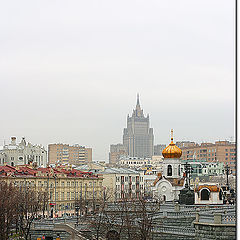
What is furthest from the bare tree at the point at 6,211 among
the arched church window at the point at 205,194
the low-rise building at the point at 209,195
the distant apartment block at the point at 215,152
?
the distant apartment block at the point at 215,152

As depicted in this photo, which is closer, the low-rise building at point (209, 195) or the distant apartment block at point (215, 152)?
the low-rise building at point (209, 195)

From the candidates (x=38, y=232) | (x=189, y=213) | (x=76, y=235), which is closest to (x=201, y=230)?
(x=189, y=213)

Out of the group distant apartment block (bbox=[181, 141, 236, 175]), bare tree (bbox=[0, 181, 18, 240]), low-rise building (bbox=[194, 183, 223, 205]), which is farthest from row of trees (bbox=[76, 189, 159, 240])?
distant apartment block (bbox=[181, 141, 236, 175])

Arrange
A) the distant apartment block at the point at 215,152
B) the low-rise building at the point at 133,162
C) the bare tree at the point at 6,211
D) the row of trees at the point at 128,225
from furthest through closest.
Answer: the low-rise building at the point at 133,162 < the distant apartment block at the point at 215,152 < the bare tree at the point at 6,211 < the row of trees at the point at 128,225

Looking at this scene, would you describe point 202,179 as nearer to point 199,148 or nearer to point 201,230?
point 199,148

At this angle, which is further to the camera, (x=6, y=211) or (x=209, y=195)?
(x=209, y=195)

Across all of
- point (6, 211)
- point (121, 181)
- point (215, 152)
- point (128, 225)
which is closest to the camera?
point (128, 225)

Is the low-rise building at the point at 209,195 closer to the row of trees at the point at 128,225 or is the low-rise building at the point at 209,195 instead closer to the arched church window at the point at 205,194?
the arched church window at the point at 205,194

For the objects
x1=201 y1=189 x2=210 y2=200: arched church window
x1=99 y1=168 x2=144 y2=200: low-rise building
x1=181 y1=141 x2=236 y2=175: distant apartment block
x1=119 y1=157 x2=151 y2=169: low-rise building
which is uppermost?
x1=181 y1=141 x2=236 y2=175: distant apartment block

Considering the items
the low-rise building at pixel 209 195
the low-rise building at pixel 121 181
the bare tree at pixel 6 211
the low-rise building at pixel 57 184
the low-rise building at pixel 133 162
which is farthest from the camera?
the low-rise building at pixel 133 162

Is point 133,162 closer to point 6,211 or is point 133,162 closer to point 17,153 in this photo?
point 17,153

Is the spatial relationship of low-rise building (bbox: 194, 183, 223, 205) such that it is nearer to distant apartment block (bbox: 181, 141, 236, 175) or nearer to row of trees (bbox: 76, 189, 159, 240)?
row of trees (bbox: 76, 189, 159, 240)

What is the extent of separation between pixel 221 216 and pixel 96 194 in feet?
171

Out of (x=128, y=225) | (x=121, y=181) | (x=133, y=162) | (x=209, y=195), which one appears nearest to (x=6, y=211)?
A: (x=128, y=225)
